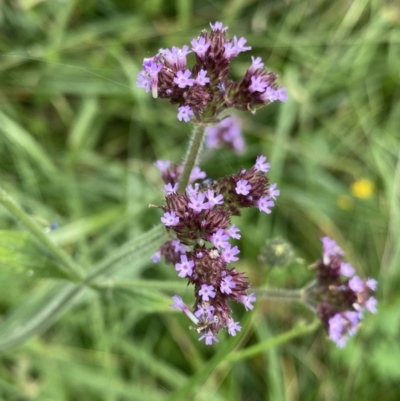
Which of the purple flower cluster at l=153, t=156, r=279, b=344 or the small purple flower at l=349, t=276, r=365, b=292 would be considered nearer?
the purple flower cluster at l=153, t=156, r=279, b=344

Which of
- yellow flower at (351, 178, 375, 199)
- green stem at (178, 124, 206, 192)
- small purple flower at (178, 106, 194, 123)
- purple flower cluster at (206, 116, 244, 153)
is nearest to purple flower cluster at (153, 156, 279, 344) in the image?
green stem at (178, 124, 206, 192)

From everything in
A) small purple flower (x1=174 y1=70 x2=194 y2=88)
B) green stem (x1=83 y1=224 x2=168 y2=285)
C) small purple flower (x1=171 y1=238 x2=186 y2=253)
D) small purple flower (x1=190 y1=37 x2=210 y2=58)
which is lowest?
green stem (x1=83 y1=224 x2=168 y2=285)

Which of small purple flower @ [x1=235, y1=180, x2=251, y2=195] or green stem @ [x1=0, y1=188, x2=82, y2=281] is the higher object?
small purple flower @ [x1=235, y1=180, x2=251, y2=195]

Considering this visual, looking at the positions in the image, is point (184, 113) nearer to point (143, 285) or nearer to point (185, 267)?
point (185, 267)

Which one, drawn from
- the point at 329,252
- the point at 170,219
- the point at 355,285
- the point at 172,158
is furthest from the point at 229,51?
the point at 172,158

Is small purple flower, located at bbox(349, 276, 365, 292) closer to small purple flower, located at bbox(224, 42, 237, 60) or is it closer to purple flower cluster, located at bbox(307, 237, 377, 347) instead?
purple flower cluster, located at bbox(307, 237, 377, 347)

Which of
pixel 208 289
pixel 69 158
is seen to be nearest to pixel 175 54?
pixel 208 289

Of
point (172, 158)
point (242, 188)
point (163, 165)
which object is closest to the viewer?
point (242, 188)

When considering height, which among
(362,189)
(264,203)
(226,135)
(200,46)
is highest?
(362,189)
